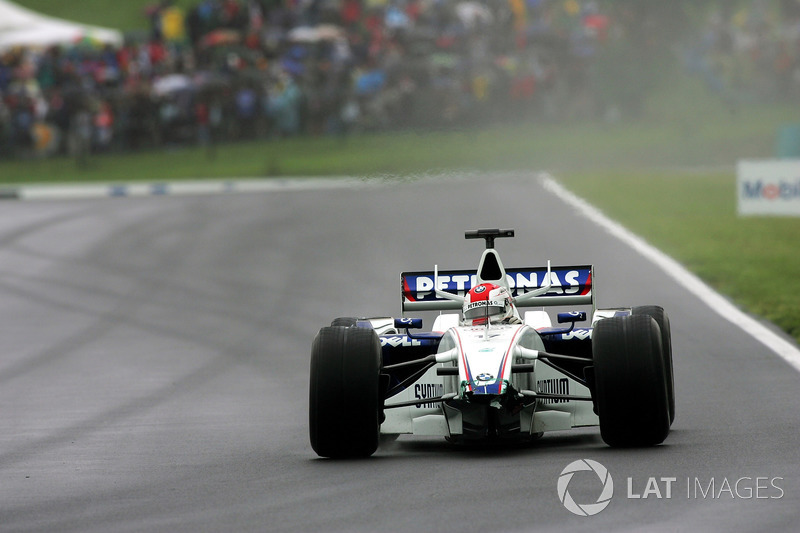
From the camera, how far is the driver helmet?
9.05 m

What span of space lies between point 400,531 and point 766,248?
14750mm

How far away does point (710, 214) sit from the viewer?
2581 cm

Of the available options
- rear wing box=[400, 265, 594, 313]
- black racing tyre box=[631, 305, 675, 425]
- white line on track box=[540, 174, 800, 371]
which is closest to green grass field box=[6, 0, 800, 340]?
white line on track box=[540, 174, 800, 371]

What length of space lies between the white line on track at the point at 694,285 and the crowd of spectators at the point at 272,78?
40.1 ft

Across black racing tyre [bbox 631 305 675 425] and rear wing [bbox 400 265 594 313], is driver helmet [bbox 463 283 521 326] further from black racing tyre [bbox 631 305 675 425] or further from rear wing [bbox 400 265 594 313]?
rear wing [bbox 400 265 594 313]

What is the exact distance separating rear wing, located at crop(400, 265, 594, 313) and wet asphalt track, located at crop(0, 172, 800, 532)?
1.03 m

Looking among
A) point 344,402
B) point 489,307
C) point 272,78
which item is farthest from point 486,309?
point 272,78

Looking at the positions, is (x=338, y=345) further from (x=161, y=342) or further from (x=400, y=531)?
(x=161, y=342)

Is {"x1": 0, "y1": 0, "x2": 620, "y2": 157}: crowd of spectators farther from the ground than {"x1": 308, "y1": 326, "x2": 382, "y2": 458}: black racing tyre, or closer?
farther from the ground

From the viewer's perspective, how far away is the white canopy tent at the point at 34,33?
42.9 meters

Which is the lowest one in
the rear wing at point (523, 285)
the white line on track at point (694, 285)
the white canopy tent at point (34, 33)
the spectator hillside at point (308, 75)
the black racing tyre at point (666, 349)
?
the white line on track at point (694, 285)

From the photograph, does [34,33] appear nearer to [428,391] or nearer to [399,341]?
[399,341]

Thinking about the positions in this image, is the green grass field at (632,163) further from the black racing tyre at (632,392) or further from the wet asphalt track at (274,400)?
the black racing tyre at (632,392)

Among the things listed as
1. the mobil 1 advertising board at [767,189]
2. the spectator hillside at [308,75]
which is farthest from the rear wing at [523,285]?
the spectator hillside at [308,75]
